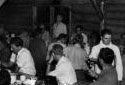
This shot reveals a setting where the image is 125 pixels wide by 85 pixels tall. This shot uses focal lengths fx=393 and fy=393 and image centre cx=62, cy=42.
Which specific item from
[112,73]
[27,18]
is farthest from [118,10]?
[112,73]

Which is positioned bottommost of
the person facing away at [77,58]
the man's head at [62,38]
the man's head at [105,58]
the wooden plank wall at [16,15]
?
the wooden plank wall at [16,15]

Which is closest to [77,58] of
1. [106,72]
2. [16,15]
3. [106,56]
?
[106,56]

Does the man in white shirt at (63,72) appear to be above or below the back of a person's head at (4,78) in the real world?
below

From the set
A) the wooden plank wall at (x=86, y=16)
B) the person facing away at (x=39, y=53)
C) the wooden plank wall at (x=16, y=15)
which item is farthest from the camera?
the wooden plank wall at (x=16, y=15)

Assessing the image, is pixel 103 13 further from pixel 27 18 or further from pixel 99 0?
pixel 27 18

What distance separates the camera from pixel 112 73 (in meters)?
5.43

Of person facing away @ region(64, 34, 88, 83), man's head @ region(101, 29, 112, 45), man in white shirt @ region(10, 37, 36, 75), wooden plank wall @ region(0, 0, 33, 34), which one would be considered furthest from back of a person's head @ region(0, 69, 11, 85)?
wooden plank wall @ region(0, 0, 33, 34)

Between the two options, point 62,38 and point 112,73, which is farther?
point 62,38

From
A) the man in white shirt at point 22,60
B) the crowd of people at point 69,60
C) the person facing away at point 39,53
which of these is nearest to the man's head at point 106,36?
the crowd of people at point 69,60

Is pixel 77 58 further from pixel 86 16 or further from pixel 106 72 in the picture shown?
pixel 86 16

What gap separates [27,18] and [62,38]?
23.0 feet

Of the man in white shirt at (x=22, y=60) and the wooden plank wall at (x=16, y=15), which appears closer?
the man in white shirt at (x=22, y=60)

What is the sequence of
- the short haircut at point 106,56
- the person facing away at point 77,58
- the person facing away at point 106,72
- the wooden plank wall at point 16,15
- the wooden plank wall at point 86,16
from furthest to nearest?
the wooden plank wall at point 16,15
the wooden plank wall at point 86,16
the person facing away at point 77,58
the short haircut at point 106,56
the person facing away at point 106,72

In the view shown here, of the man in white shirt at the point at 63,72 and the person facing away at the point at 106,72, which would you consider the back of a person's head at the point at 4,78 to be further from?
the man in white shirt at the point at 63,72
